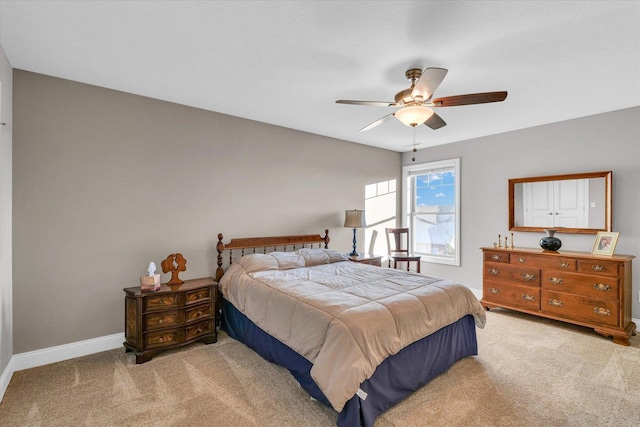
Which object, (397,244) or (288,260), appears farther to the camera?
(397,244)

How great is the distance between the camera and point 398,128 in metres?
4.45

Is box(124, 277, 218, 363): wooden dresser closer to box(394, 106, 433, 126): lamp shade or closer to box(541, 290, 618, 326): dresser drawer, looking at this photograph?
box(394, 106, 433, 126): lamp shade

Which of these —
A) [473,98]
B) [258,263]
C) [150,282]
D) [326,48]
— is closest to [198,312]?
[150,282]

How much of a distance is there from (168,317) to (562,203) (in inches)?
198

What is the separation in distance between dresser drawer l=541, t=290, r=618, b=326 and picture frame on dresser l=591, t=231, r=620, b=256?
1.87 ft

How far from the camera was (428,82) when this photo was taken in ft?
7.36

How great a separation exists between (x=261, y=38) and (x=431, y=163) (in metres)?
4.25

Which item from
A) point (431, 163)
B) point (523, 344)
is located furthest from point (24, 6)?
point (431, 163)

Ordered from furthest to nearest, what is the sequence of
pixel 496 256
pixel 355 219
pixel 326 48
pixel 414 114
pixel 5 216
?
pixel 355 219, pixel 496 256, pixel 414 114, pixel 5 216, pixel 326 48

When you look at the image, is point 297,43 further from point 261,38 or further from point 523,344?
point 523,344

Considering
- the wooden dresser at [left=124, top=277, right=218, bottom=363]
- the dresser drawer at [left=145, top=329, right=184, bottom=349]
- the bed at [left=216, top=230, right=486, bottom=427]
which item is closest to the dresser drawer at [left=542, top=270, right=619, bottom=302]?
the bed at [left=216, top=230, right=486, bottom=427]

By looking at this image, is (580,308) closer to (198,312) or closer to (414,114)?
(414,114)

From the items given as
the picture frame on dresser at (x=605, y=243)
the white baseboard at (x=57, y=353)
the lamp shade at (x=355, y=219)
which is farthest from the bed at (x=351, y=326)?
the picture frame on dresser at (x=605, y=243)

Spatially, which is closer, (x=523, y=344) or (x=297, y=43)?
(x=297, y=43)
